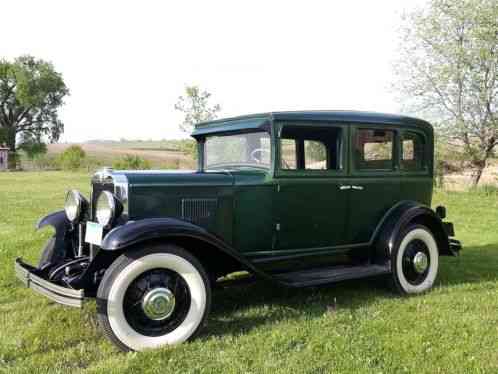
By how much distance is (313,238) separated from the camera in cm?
468

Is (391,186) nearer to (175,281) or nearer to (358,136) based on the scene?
(358,136)

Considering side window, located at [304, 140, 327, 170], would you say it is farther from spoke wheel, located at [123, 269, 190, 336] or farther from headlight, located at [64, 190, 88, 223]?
headlight, located at [64, 190, 88, 223]

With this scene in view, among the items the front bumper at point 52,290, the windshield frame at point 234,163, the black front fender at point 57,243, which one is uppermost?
the windshield frame at point 234,163

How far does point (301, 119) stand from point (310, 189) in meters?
0.68

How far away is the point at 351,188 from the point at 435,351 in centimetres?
182

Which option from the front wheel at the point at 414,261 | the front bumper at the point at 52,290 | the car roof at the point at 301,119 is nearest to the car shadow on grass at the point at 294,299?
the front wheel at the point at 414,261

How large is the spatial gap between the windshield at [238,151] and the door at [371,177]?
0.95m

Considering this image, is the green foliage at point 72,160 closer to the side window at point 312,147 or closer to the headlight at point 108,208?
the side window at point 312,147

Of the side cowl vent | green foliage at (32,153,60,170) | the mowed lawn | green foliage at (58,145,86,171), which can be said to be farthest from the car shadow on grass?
green foliage at (32,153,60,170)

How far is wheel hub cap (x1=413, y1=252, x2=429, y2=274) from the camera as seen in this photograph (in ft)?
16.4

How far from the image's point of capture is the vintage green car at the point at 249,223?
139 inches


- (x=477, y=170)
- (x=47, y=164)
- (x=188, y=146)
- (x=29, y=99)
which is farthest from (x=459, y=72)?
(x=29, y=99)

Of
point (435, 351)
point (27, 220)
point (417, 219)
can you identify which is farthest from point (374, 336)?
point (27, 220)

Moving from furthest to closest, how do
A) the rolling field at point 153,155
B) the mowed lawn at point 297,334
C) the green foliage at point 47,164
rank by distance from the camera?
the green foliage at point 47,164 → the rolling field at point 153,155 → the mowed lawn at point 297,334
